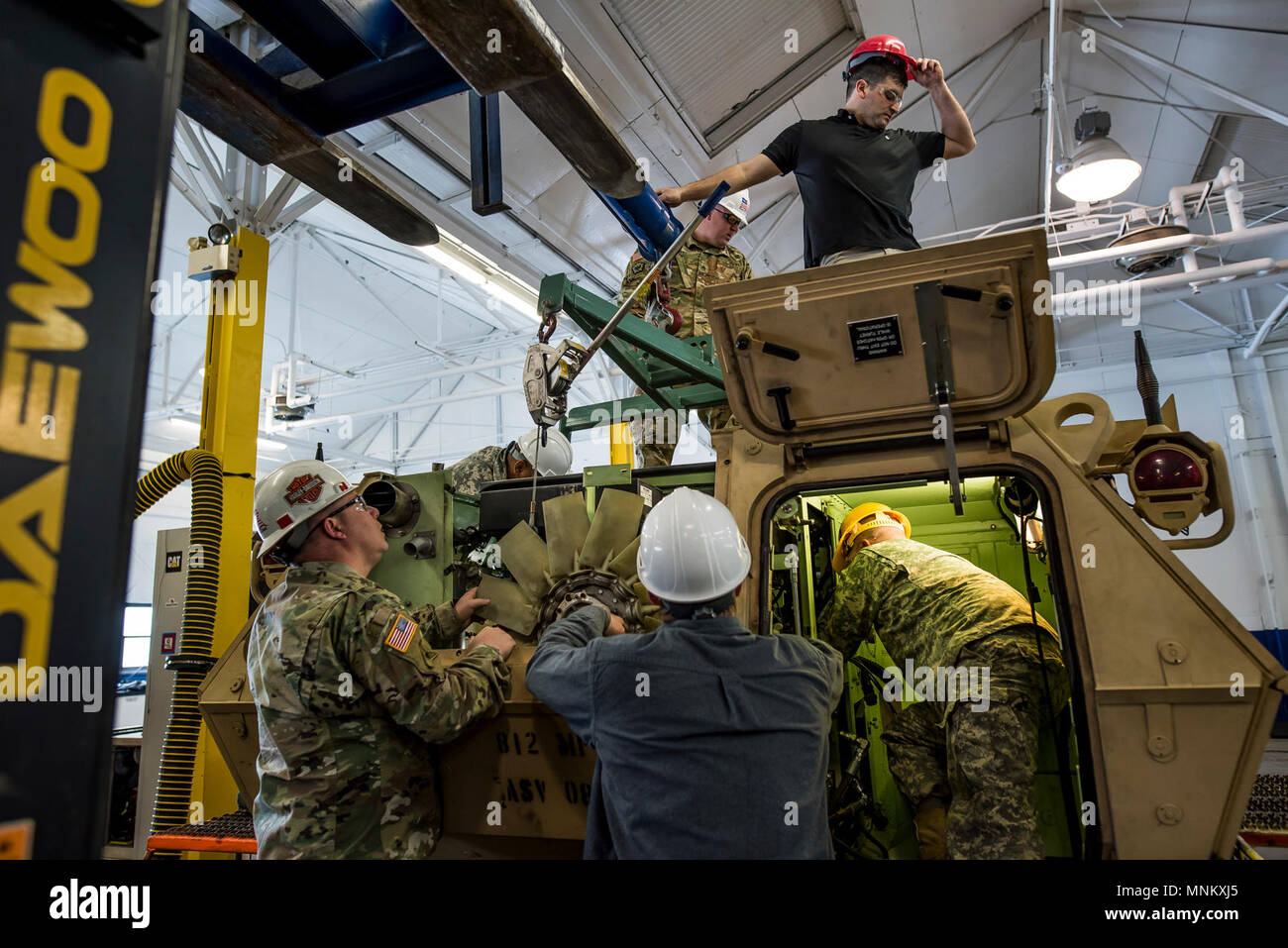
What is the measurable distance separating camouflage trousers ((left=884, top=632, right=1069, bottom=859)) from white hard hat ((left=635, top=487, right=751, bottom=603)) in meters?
1.59

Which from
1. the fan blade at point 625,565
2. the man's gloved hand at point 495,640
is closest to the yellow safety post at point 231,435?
the man's gloved hand at point 495,640

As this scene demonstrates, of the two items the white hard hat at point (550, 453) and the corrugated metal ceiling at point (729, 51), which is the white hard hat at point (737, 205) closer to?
the white hard hat at point (550, 453)

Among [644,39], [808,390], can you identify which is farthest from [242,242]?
[808,390]

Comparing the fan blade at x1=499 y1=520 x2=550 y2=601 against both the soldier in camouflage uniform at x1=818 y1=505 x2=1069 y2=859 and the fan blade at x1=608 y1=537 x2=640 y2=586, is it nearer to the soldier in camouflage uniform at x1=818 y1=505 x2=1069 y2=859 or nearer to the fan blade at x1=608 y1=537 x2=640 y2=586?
the fan blade at x1=608 y1=537 x2=640 y2=586

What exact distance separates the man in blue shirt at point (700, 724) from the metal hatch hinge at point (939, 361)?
841 mm

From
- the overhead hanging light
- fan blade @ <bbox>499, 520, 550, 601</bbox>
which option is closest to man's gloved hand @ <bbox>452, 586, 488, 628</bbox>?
fan blade @ <bbox>499, 520, 550, 601</bbox>

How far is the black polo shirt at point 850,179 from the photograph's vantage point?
11.2ft

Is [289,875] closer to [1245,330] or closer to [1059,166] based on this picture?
[1059,166]

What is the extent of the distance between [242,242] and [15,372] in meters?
5.40

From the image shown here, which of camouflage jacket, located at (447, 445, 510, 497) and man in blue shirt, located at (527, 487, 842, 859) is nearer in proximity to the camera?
man in blue shirt, located at (527, 487, 842, 859)

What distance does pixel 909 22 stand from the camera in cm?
694

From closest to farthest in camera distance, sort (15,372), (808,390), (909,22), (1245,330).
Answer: (15,372), (808,390), (909,22), (1245,330)

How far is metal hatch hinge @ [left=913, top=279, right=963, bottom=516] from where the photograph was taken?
253 cm

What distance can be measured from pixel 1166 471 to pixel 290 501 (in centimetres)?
300
